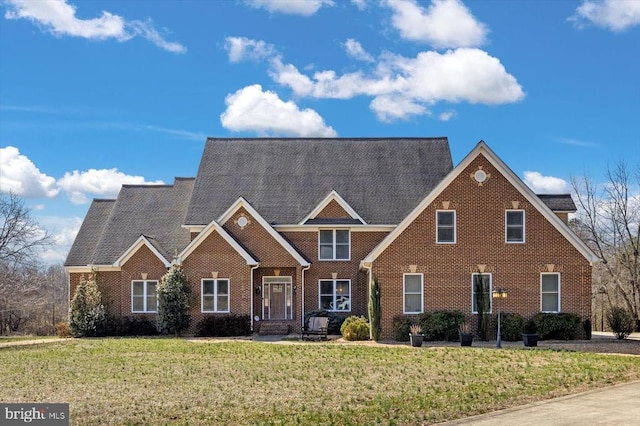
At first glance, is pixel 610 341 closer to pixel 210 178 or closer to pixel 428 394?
pixel 428 394

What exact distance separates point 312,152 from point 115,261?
41.0 ft

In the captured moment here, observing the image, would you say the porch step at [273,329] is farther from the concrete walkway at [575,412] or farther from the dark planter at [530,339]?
the concrete walkway at [575,412]

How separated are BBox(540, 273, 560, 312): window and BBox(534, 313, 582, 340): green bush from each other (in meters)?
0.77

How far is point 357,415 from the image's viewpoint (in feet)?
44.4

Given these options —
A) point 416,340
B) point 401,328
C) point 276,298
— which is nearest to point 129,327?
point 276,298

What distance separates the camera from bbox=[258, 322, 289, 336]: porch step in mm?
34719

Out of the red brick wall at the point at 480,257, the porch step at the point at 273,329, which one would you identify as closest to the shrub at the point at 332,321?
the porch step at the point at 273,329

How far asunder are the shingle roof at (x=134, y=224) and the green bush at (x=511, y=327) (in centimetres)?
1713

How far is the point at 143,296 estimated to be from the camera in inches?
1455

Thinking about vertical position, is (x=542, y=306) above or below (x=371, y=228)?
below

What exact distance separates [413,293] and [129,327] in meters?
14.6

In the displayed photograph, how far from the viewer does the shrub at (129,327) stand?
118 ft

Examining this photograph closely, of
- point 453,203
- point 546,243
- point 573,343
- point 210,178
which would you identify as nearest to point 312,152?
point 210,178

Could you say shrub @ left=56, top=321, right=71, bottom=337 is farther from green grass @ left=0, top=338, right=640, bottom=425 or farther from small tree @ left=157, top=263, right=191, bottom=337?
green grass @ left=0, top=338, right=640, bottom=425
